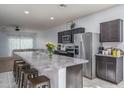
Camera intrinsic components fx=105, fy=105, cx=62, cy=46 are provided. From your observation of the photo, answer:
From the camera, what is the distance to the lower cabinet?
3.30 m

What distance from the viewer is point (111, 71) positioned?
3.42 m

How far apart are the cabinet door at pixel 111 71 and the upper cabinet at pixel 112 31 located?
0.82 m

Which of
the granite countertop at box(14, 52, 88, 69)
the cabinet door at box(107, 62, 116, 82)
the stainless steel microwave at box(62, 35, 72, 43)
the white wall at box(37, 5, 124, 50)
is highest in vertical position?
the white wall at box(37, 5, 124, 50)

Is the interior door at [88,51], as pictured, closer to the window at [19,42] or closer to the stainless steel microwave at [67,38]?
the stainless steel microwave at [67,38]

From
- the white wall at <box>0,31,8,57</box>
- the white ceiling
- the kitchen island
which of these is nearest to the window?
the white wall at <box>0,31,8,57</box>

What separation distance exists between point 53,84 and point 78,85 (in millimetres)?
630

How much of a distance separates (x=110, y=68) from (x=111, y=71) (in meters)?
→ 0.10

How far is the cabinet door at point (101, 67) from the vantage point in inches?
144

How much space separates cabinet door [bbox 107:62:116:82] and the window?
363 inches

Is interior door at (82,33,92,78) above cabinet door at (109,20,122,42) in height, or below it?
below

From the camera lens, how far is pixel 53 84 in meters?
2.28

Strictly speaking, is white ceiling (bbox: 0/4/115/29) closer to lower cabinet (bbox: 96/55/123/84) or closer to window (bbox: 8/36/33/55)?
lower cabinet (bbox: 96/55/123/84)
